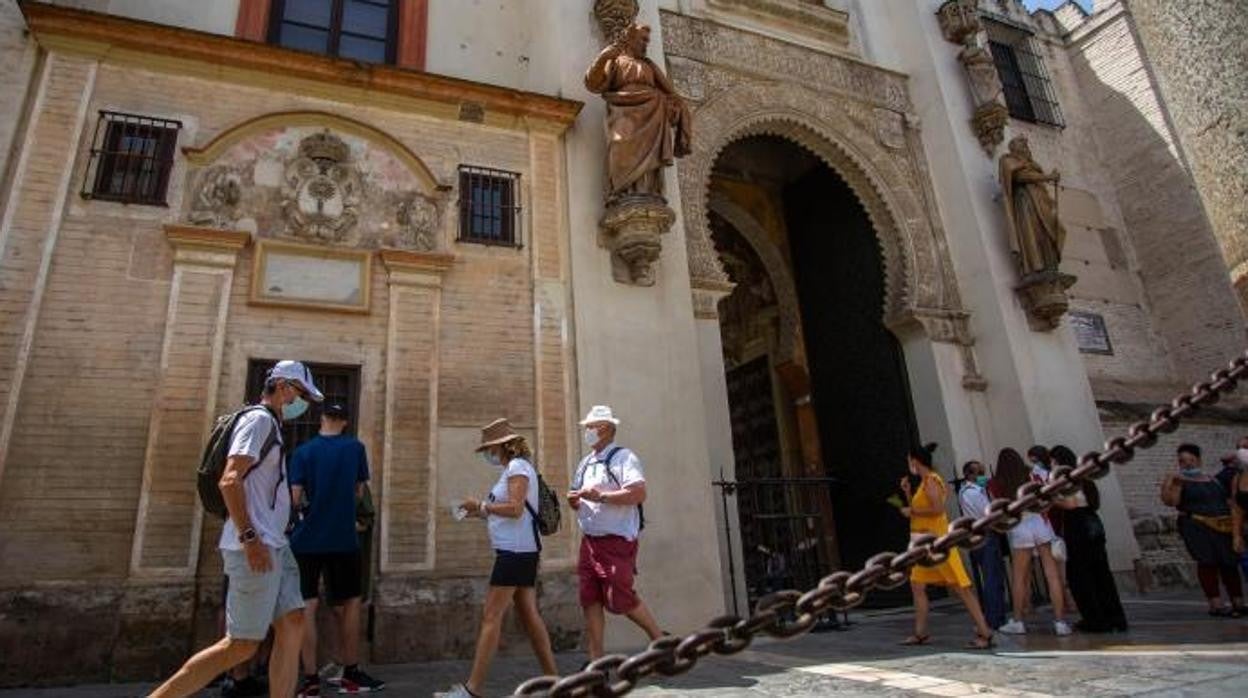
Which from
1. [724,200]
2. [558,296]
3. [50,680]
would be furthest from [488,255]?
[724,200]

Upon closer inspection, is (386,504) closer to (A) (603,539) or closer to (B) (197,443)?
(B) (197,443)

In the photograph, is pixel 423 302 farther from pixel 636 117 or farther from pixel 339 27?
pixel 339 27

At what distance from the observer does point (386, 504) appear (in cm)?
599

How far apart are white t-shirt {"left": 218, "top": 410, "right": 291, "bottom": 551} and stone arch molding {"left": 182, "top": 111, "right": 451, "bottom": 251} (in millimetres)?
3546

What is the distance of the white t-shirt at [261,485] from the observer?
3232mm

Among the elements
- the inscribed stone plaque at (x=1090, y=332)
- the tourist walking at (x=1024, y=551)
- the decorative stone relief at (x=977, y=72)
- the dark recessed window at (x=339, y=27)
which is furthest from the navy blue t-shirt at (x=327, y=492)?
the inscribed stone plaque at (x=1090, y=332)

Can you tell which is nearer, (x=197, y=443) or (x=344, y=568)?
(x=344, y=568)

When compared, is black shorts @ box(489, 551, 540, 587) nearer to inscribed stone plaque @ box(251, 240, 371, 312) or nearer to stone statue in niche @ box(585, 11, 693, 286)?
inscribed stone plaque @ box(251, 240, 371, 312)

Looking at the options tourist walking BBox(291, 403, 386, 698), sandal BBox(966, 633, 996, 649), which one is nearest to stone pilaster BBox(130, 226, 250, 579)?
tourist walking BBox(291, 403, 386, 698)

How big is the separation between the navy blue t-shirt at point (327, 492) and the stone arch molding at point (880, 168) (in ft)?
19.8

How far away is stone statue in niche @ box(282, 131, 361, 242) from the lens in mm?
6527

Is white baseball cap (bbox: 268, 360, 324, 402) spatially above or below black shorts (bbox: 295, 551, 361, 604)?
above

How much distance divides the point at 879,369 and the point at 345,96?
23.7 ft

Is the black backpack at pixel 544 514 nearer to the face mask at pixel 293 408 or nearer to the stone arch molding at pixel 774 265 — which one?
the face mask at pixel 293 408
